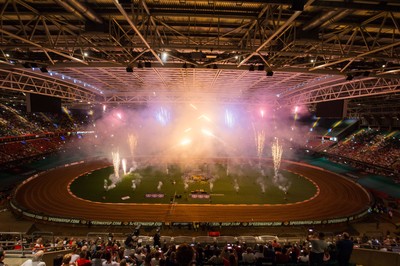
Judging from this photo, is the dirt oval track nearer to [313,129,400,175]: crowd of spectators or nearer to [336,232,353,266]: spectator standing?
[313,129,400,175]: crowd of spectators

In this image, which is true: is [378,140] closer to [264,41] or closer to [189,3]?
[264,41]

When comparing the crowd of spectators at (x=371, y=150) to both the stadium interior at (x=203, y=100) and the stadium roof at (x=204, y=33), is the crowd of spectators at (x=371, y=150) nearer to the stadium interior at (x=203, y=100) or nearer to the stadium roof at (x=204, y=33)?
the stadium interior at (x=203, y=100)

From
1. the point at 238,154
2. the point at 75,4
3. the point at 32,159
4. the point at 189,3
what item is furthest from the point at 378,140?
the point at 32,159

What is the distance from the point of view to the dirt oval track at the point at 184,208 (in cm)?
2070

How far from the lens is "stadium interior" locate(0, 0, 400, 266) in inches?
354

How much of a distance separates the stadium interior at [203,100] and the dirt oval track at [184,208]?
0.71ft

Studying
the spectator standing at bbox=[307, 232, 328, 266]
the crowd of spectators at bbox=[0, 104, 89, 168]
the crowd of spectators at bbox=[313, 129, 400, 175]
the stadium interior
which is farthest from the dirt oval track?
the spectator standing at bbox=[307, 232, 328, 266]

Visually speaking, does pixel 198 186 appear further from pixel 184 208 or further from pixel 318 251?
pixel 318 251

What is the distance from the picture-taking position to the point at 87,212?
21.4 metres

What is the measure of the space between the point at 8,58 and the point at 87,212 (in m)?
14.4

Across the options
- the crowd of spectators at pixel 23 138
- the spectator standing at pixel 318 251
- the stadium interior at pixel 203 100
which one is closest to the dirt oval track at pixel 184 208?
the stadium interior at pixel 203 100

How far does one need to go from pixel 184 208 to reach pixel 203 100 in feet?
56.6

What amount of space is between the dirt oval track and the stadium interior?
217 millimetres

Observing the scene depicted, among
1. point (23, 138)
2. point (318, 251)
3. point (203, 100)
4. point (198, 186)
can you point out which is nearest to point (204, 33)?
point (318, 251)
